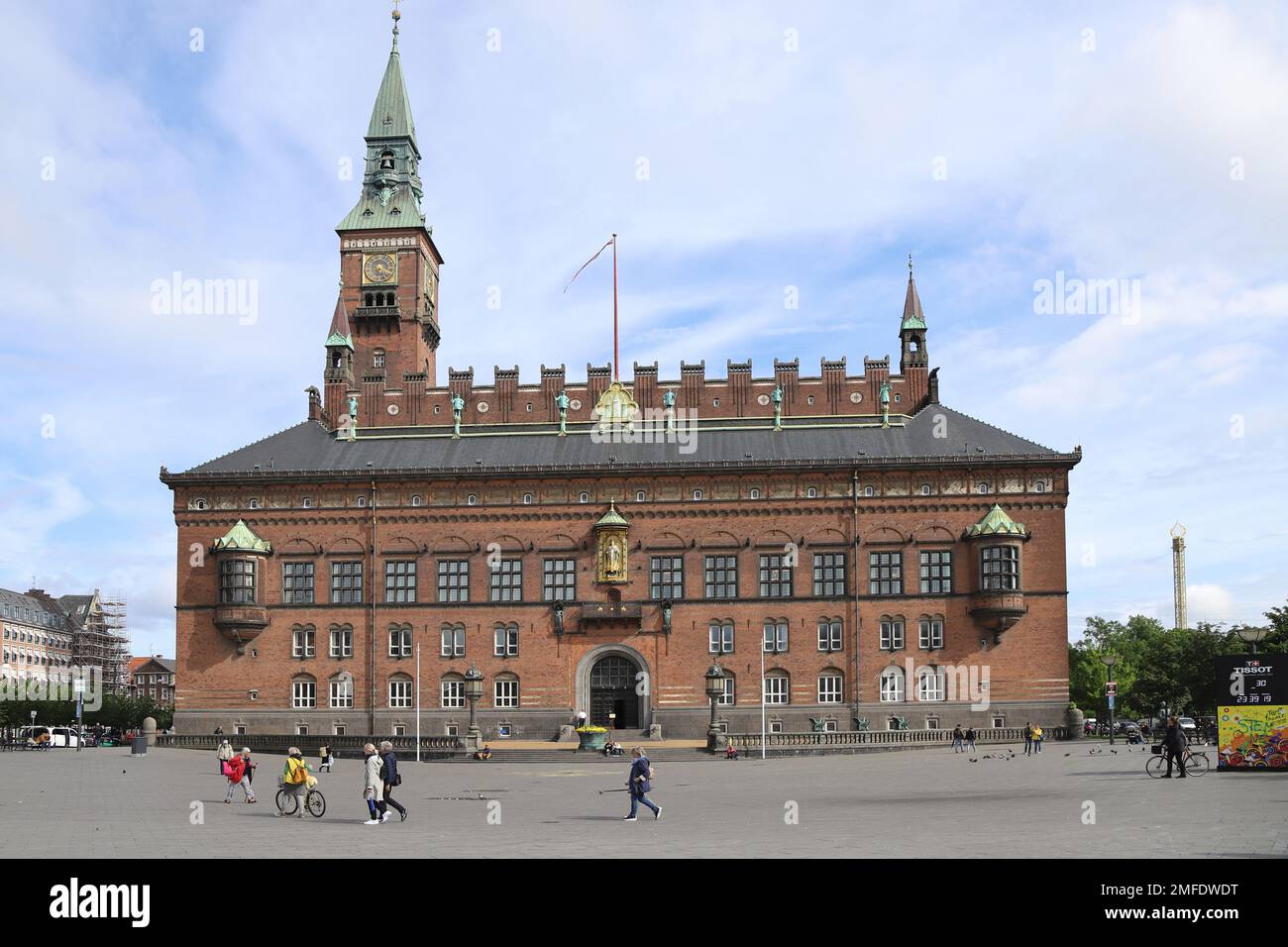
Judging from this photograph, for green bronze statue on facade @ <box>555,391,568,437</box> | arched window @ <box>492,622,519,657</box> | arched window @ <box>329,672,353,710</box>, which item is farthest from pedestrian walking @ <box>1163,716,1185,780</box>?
arched window @ <box>329,672,353,710</box>

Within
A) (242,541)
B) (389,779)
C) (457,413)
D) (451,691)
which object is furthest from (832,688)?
(389,779)

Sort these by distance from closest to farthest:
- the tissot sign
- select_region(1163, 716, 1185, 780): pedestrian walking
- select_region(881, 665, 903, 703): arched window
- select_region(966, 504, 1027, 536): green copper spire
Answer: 1. select_region(1163, 716, 1185, 780): pedestrian walking
2. the tissot sign
3. select_region(966, 504, 1027, 536): green copper spire
4. select_region(881, 665, 903, 703): arched window

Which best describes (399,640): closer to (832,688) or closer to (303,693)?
(303,693)

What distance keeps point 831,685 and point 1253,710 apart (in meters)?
33.5

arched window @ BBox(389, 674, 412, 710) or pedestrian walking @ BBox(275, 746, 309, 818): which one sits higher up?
pedestrian walking @ BBox(275, 746, 309, 818)

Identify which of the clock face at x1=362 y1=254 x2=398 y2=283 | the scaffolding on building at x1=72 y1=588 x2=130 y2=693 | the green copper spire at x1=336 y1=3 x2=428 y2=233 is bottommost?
the scaffolding on building at x1=72 y1=588 x2=130 y2=693

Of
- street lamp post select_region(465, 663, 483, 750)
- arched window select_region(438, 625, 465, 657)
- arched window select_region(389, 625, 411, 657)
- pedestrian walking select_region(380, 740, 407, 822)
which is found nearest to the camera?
pedestrian walking select_region(380, 740, 407, 822)

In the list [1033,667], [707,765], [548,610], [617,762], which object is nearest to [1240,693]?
[707,765]

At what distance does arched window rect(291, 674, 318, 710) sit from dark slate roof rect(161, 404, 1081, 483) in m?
11.6

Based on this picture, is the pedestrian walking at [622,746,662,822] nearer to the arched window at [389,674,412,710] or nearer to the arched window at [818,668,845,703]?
the arched window at [818,668,845,703]

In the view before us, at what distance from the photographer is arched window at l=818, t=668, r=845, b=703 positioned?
229 feet

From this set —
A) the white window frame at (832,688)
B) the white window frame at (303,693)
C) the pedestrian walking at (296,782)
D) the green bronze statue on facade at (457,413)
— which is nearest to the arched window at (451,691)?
the white window frame at (303,693)

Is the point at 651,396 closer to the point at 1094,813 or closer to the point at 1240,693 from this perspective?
the point at 1240,693

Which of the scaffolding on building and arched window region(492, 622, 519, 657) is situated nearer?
arched window region(492, 622, 519, 657)
